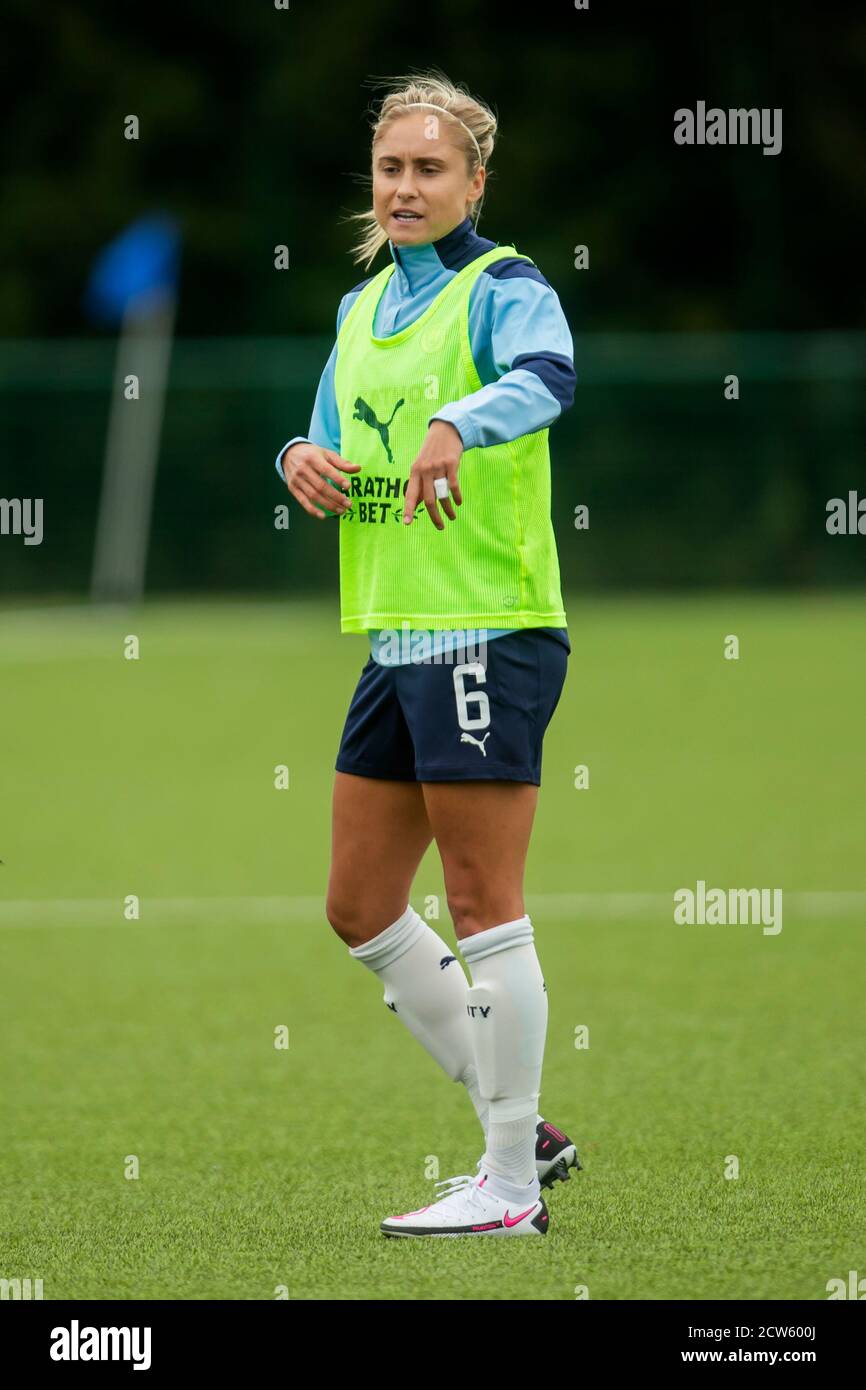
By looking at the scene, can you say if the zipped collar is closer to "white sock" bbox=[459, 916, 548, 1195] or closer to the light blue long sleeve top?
the light blue long sleeve top

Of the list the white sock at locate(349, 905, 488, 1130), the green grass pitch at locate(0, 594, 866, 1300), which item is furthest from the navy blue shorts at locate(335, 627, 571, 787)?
the green grass pitch at locate(0, 594, 866, 1300)

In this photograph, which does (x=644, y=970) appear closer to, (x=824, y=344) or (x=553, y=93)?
(x=824, y=344)

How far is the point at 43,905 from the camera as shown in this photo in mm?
8172

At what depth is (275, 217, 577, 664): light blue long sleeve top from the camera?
155 inches

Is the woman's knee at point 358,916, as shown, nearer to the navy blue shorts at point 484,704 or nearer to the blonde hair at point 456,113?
the navy blue shorts at point 484,704

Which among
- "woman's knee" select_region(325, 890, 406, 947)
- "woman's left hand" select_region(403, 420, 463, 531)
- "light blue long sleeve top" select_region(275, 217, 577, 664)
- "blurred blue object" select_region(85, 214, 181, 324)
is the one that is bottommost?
"woman's knee" select_region(325, 890, 406, 947)

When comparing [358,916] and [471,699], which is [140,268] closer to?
[358,916]

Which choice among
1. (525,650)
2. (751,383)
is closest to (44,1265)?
(525,650)

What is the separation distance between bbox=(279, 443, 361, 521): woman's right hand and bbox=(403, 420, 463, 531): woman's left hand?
0.35 m

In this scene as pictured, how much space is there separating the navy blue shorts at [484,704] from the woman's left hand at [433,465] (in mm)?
391

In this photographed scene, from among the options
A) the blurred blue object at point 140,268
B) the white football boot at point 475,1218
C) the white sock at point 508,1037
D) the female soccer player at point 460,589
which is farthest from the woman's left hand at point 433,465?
the blurred blue object at point 140,268

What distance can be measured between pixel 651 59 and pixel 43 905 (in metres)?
23.7

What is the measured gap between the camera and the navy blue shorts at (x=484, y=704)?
13.6ft

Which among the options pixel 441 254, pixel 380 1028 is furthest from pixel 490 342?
pixel 380 1028
